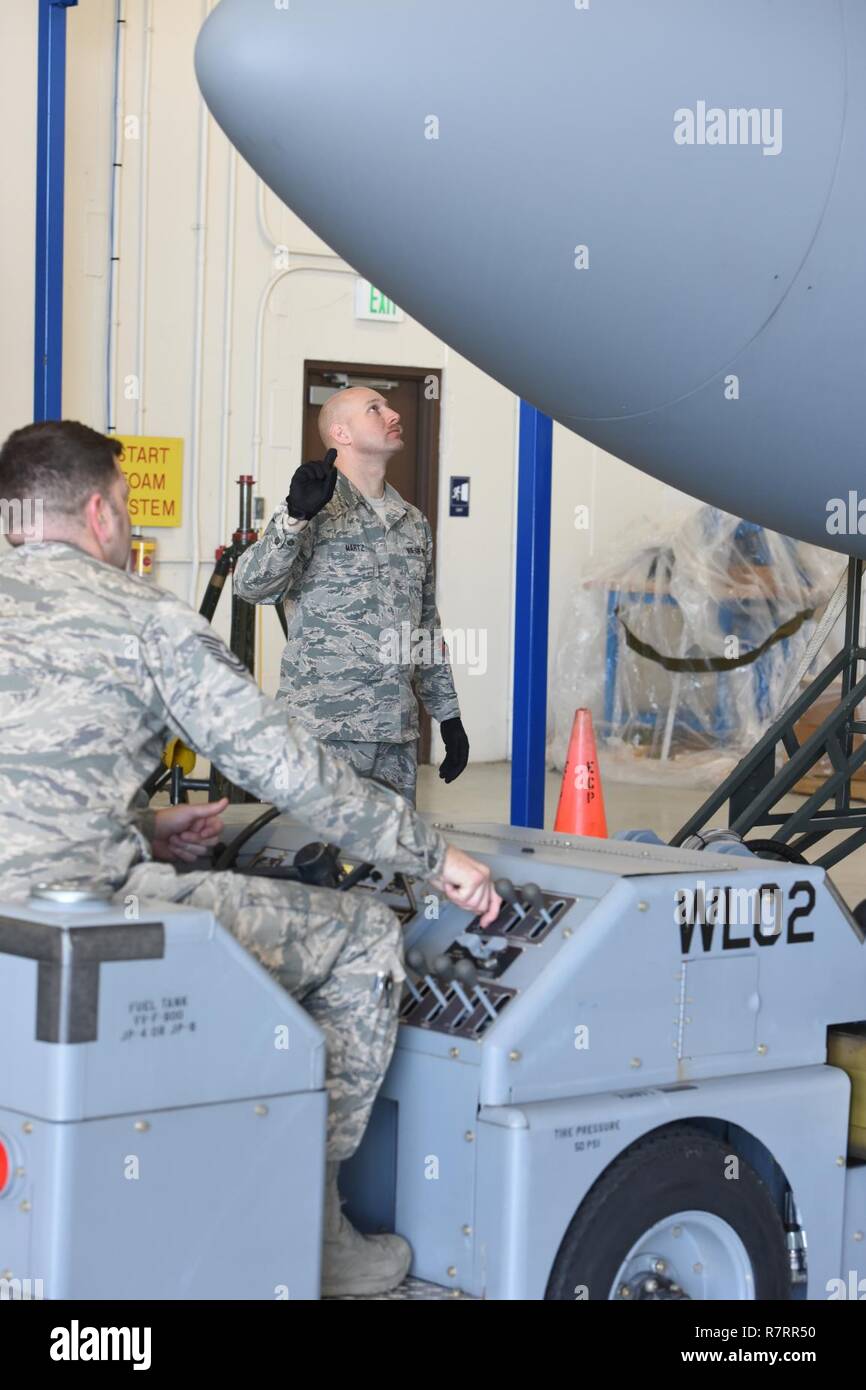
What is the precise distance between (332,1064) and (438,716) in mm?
2136

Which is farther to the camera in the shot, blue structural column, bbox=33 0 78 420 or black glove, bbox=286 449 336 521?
blue structural column, bbox=33 0 78 420

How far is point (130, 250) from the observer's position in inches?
346

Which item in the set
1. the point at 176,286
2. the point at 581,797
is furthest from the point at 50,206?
the point at 581,797

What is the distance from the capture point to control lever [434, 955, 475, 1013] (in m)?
2.42

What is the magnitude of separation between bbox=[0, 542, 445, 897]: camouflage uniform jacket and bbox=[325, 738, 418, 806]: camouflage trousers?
1.80 metres

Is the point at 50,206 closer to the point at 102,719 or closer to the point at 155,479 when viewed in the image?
the point at 155,479

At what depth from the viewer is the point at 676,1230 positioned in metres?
2.53

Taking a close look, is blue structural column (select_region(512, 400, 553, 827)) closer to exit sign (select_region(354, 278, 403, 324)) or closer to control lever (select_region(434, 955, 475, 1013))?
control lever (select_region(434, 955, 475, 1013))

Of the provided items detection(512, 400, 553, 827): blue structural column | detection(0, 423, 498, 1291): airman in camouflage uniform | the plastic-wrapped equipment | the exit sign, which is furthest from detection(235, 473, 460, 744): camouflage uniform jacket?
the exit sign

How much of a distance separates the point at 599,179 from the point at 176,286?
23.1 ft
